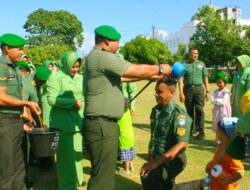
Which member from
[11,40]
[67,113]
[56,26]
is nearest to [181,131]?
[67,113]

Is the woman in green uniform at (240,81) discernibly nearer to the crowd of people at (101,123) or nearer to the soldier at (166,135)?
the crowd of people at (101,123)

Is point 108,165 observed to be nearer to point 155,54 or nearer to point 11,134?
point 11,134

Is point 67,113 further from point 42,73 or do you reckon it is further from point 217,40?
point 217,40

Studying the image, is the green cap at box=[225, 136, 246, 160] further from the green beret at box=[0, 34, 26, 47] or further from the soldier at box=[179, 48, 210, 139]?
the soldier at box=[179, 48, 210, 139]

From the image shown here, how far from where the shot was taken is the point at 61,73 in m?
5.08

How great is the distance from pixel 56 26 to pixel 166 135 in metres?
74.8

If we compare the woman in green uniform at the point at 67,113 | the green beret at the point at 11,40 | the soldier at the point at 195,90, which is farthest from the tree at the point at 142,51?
the green beret at the point at 11,40

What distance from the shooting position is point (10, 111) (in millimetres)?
4379

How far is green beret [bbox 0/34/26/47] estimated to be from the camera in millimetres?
4441

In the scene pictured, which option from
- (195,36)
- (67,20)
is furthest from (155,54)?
(67,20)

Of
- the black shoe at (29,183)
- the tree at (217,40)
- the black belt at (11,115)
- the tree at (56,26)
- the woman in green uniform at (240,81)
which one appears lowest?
the black shoe at (29,183)

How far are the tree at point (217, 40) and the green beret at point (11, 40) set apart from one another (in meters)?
32.6

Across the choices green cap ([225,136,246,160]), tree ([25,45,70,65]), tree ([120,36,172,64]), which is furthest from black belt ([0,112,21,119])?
tree ([120,36,172,64])

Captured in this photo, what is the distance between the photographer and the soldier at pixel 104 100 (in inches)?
148
